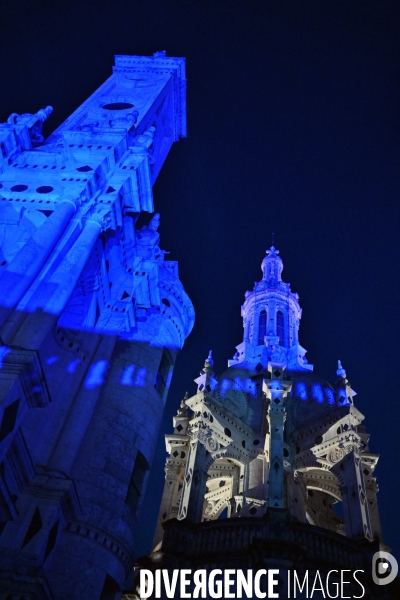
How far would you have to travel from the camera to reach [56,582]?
620 inches

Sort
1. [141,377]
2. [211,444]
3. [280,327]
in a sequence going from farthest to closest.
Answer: [280,327] → [211,444] → [141,377]

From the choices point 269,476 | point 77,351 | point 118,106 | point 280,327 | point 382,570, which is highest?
point 280,327

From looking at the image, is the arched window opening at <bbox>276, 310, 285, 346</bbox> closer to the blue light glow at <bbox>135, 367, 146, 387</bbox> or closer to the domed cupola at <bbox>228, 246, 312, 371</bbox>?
the domed cupola at <bbox>228, 246, 312, 371</bbox>

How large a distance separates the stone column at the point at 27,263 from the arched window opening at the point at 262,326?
3320 cm

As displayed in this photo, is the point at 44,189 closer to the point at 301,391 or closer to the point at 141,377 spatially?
the point at 141,377

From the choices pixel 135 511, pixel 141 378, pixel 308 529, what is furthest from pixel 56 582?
pixel 308 529

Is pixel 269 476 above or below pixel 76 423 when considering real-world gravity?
above

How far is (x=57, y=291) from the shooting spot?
15.3 metres

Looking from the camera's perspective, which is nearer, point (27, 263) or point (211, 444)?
point (27, 263)

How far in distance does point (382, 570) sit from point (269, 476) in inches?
278

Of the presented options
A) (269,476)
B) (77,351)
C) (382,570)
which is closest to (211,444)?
(269,476)

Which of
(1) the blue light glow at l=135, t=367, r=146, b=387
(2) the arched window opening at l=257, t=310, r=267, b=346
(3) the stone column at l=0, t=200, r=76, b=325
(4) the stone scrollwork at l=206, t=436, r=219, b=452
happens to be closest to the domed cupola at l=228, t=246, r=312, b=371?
(2) the arched window opening at l=257, t=310, r=267, b=346

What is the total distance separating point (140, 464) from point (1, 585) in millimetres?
9327

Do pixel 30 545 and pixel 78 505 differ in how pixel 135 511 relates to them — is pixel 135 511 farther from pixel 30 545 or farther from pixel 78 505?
pixel 30 545
